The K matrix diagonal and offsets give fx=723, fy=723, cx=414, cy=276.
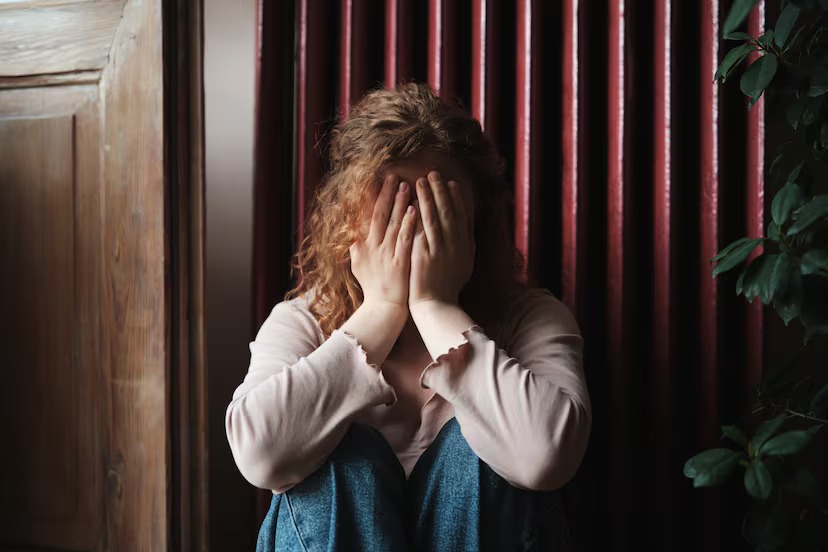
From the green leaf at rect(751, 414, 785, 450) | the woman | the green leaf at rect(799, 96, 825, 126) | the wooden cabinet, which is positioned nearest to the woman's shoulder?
the woman

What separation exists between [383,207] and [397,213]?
24 mm

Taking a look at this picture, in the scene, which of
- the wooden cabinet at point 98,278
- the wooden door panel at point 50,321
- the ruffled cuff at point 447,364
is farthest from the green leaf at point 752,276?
the wooden door panel at point 50,321

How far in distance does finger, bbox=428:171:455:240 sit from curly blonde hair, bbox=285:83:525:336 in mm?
55

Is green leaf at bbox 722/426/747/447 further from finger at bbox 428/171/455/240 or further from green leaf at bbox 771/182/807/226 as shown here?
finger at bbox 428/171/455/240

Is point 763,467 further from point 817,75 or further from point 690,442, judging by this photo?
point 690,442

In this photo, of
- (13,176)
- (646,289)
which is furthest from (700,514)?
(13,176)

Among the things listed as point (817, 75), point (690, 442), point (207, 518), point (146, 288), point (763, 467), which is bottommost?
point (207, 518)

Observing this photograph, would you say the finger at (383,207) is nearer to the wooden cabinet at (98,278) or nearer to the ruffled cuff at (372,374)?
the ruffled cuff at (372,374)

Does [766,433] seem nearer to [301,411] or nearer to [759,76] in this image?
[759,76]

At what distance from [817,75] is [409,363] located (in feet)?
2.25

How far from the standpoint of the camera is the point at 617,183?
4.42ft

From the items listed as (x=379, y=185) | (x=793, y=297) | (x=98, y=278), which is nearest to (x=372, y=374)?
(x=379, y=185)

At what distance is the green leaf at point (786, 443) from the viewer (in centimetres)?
79

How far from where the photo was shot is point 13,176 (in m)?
1.54
